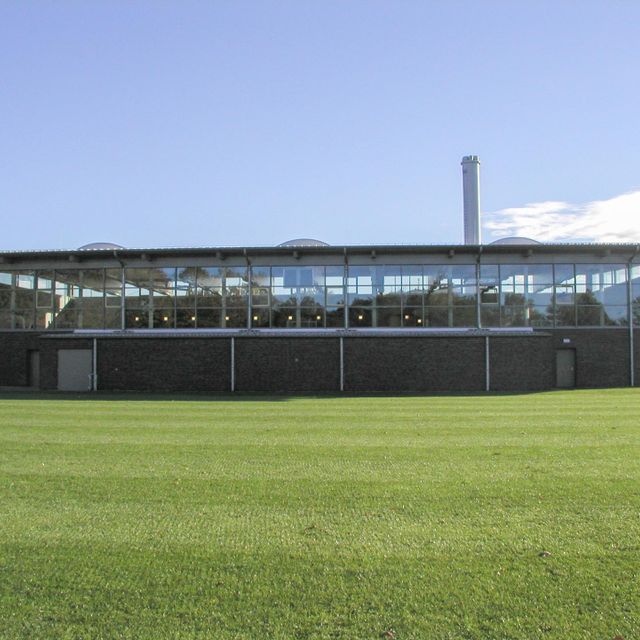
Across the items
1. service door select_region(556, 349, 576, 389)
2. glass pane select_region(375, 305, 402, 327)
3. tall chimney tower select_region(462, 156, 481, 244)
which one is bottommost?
service door select_region(556, 349, 576, 389)

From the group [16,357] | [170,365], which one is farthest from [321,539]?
[16,357]

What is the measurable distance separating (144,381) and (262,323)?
643 centimetres

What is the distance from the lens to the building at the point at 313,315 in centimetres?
3422

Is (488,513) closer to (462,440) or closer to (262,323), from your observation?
(462,440)

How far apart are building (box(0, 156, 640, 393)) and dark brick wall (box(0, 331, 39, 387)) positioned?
6cm

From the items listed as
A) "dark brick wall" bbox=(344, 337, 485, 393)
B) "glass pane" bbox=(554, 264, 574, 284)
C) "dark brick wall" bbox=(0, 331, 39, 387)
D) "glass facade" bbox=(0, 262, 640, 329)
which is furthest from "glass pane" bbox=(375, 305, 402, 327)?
"dark brick wall" bbox=(0, 331, 39, 387)

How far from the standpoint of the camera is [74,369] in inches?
1395

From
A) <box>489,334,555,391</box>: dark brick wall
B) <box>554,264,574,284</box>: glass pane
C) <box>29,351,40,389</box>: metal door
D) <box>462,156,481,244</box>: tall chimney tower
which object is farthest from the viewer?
<box>462,156,481,244</box>: tall chimney tower

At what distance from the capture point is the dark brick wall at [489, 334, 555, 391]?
111ft

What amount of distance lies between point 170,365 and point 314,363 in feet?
23.0

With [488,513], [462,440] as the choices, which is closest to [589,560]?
[488,513]

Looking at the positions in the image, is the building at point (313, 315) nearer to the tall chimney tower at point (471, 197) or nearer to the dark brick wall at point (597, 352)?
the dark brick wall at point (597, 352)

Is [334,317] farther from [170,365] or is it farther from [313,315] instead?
[170,365]

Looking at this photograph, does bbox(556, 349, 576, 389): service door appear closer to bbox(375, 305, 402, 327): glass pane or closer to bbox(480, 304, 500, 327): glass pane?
bbox(480, 304, 500, 327): glass pane
